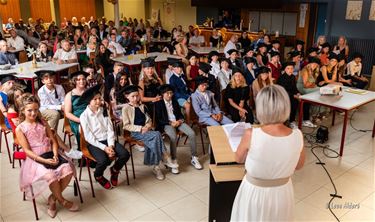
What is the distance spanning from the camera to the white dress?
2.23 m

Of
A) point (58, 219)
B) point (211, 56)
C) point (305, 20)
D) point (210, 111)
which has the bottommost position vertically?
point (58, 219)

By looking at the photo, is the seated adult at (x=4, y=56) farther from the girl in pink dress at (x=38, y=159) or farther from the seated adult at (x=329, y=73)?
the seated adult at (x=329, y=73)

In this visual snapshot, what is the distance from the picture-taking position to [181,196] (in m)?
4.11

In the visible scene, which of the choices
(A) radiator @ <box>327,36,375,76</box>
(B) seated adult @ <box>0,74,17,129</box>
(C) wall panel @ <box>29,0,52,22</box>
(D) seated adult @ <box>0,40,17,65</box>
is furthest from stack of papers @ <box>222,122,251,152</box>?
(C) wall panel @ <box>29,0,52,22</box>

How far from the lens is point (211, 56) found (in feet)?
23.9

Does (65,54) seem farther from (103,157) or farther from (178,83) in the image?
(103,157)

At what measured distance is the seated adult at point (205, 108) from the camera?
5137 millimetres

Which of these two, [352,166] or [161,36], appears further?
[161,36]

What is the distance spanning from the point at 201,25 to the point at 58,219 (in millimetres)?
12458

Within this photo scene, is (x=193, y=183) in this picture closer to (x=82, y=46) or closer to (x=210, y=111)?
(x=210, y=111)

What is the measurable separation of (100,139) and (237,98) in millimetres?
2449

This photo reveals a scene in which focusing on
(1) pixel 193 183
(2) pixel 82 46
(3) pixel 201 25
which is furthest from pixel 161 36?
(1) pixel 193 183

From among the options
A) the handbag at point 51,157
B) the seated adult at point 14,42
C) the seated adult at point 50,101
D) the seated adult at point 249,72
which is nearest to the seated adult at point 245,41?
the seated adult at point 249,72

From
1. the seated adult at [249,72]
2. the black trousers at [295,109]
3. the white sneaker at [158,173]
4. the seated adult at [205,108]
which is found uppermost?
the seated adult at [249,72]
